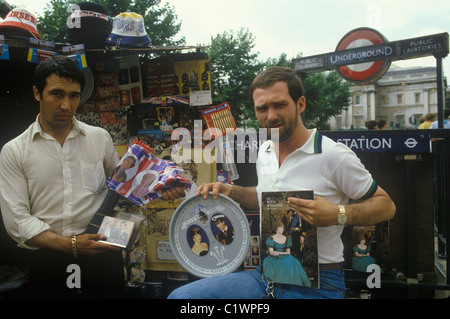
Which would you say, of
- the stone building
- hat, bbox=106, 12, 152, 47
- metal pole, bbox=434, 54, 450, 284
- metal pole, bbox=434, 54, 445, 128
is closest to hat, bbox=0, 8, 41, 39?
hat, bbox=106, 12, 152, 47

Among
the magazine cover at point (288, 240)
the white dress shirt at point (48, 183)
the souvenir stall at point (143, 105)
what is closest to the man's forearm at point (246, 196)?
the magazine cover at point (288, 240)

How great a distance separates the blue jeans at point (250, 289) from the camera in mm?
1444

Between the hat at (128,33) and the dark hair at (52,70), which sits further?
the hat at (128,33)

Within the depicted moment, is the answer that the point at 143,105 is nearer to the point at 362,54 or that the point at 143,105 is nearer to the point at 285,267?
the point at 285,267

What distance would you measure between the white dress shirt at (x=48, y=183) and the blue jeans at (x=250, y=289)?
65cm

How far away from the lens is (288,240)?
54.8 inches

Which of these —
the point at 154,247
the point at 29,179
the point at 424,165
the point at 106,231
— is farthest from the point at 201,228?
the point at 424,165

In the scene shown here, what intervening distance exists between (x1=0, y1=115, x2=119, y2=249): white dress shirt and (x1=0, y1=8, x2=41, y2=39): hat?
2.95 ft

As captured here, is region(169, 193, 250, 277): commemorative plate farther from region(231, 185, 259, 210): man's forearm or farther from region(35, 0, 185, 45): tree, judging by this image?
region(35, 0, 185, 45): tree

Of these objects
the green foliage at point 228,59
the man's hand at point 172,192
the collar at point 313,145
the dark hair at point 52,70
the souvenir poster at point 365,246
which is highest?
the green foliage at point 228,59

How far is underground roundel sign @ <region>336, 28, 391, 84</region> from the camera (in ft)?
9.65

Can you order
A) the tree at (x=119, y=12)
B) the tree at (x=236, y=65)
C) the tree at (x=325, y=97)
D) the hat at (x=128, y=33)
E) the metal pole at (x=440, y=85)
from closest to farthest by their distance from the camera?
1. the hat at (x=128, y=33)
2. the metal pole at (x=440, y=85)
3. the tree at (x=119, y=12)
4. the tree at (x=236, y=65)
5. the tree at (x=325, y=97)

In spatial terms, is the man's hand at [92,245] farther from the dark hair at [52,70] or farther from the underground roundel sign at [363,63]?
the underground roundel sign at [363,63]
